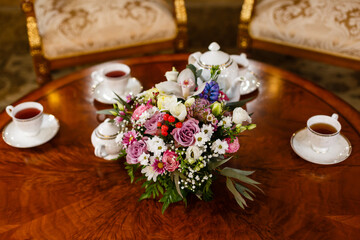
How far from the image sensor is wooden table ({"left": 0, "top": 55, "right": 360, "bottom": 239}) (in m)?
0.74

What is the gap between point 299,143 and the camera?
36.7 inches

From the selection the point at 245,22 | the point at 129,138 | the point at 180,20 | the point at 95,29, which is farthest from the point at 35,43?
the point at 129,138

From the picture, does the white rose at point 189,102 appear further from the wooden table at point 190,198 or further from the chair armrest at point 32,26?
the chair armrest at point 32,26

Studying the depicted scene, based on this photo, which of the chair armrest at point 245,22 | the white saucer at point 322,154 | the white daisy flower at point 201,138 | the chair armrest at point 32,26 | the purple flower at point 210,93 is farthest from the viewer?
the chair armrest at point 245,22

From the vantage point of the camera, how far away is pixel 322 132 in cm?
89

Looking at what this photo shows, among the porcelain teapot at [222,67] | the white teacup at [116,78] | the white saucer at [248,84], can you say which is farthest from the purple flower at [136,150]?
the white saucer at [248,84]

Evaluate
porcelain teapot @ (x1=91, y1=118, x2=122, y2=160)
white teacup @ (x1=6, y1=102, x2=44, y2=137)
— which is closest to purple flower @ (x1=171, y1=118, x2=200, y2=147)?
porcelain teapot @ (x1=91, y1=118, x2=122, y2=160)

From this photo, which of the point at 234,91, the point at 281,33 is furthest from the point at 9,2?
the point at 234,91

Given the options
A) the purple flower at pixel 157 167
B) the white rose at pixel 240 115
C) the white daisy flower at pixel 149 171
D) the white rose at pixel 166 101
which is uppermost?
the white rose at pixel 166 101

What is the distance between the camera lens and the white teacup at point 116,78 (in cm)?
107

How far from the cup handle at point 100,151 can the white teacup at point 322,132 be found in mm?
511

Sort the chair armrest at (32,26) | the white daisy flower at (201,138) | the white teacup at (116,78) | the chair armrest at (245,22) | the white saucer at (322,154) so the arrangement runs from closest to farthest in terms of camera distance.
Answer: the white daisy flower at (201,138)
the white saucer at (322,154)
the white teacup at (116,78)
the chair armrest at (32,26)
the chair armrest at (245,22)

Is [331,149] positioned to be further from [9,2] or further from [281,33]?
[9,2]

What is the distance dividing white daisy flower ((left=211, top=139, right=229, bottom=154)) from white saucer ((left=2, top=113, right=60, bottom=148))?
51 cm
